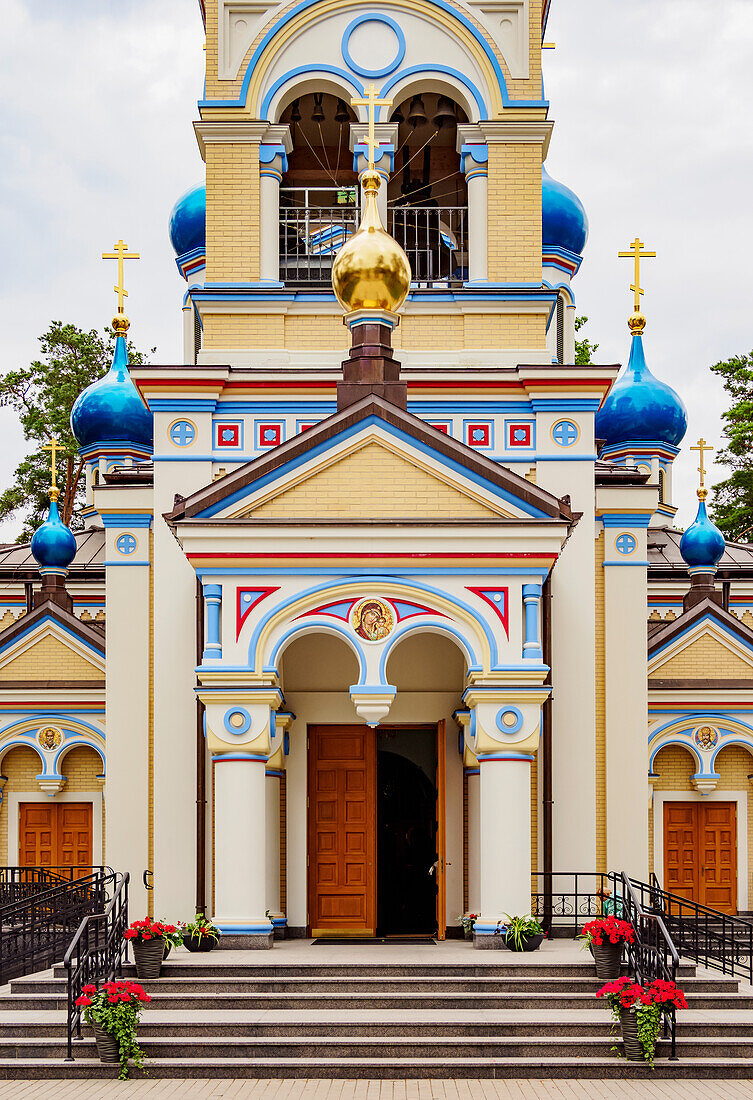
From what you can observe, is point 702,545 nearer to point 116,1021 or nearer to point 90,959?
point 90,959

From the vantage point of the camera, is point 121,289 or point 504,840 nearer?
point 504,840

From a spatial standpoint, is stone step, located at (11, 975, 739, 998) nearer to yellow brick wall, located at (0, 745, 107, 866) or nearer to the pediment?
yellow brick wall, located at (0, 745, 107, 866)

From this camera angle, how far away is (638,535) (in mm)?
16625

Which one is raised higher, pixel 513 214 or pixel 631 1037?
pixel 513 214

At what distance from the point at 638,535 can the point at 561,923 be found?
427 centimetres

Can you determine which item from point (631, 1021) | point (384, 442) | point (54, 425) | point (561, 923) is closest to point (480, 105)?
point (384, 442)

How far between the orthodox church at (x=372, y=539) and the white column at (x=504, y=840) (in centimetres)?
3

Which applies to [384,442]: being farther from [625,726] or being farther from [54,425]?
[54,425]

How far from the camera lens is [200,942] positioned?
43.8ft

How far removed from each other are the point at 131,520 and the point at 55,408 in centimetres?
2282

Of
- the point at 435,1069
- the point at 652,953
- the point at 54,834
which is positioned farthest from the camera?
the point at 54,834

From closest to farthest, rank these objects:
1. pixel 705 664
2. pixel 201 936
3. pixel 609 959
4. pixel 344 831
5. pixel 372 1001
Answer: pixel 372 1001
pixel 609 959
pixel 201 936
pixel 344 831
pixel 705 664

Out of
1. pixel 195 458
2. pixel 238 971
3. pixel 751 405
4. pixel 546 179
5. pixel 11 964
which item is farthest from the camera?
pixel 751 405

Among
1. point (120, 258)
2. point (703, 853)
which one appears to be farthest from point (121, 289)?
point (703, 853)
